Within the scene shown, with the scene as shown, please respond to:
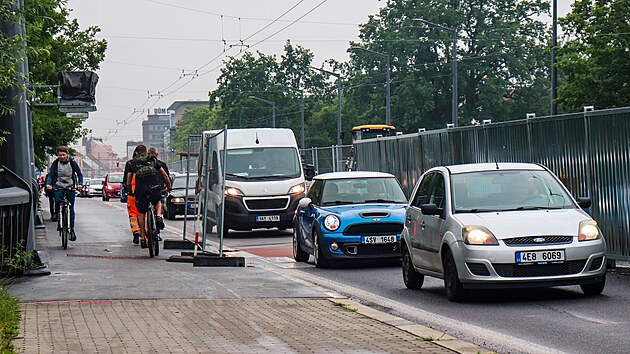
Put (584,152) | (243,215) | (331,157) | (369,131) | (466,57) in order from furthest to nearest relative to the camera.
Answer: (466,57)
(369,131)
(331,157)
(243,215)
(584,152)

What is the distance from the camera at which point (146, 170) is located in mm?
20312

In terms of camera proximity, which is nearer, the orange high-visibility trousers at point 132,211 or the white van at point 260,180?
the orange high-visibility trousers at point 132,211

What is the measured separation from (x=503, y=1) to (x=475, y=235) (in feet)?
237

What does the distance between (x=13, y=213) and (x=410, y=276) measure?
4.97 meters

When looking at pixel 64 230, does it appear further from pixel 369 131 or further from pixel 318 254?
pixel 369 131

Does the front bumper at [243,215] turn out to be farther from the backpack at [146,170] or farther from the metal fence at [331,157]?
the metal fence at [331,157]

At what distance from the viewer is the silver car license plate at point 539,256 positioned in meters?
11.9

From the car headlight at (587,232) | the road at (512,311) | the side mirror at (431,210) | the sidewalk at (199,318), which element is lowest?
the road at (512,311)

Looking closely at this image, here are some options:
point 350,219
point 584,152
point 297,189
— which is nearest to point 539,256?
point 584,152

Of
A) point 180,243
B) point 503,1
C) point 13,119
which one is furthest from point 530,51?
point 13,119

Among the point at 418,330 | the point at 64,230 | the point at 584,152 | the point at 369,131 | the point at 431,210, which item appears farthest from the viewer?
the point at 369,131

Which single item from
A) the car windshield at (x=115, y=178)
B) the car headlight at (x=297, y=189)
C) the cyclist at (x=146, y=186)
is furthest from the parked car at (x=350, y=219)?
the car windshield at (x=115, y=178)

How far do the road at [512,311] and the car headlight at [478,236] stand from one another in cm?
65

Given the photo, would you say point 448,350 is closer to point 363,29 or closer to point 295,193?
point 295,193
